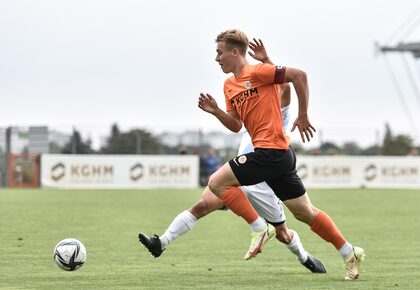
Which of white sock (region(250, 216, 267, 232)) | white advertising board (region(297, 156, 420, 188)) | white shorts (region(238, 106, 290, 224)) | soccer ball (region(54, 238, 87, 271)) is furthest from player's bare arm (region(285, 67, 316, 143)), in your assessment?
white advertising board (region(297, 156, 420, 188))

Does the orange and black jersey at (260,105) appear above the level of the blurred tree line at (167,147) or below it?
below

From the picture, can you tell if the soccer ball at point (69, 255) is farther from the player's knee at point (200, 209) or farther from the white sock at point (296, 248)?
the white sock at point (296, 248)

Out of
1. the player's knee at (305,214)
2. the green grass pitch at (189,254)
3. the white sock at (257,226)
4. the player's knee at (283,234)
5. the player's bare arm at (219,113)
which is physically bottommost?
the green grass pitch at (189,254)

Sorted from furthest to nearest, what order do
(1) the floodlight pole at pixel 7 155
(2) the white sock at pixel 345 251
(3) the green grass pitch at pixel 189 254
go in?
(1) the floodlight pole at pixel 7 155
(2) the white sock at pixel 345 251
(3) the green grass pitch at pixel 189 254

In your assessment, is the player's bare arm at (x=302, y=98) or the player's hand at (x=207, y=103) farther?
the player's hand at (x=207, y=103)

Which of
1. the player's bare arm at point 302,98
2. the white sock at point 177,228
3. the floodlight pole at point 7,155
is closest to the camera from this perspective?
the player's bare arm at point 302,98

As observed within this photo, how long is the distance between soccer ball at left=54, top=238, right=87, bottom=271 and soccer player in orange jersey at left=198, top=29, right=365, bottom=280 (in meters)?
1.40

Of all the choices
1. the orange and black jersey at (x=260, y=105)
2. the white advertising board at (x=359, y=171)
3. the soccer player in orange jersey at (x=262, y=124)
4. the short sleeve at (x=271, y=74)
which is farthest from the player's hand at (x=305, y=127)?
the white advertising board at (x=359, y=171)

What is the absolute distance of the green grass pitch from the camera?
8719 millimetres

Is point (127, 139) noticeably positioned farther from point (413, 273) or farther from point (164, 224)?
point (413, 273)

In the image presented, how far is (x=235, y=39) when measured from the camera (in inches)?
345

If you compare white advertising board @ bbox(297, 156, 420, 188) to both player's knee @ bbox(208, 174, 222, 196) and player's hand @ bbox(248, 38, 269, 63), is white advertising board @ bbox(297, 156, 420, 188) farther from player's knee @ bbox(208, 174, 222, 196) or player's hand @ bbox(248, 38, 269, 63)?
player's knee @ bbox(208, 174, 222, 196)

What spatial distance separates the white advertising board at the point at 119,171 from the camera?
3697 centimetres

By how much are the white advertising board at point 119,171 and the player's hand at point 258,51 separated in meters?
27.8
